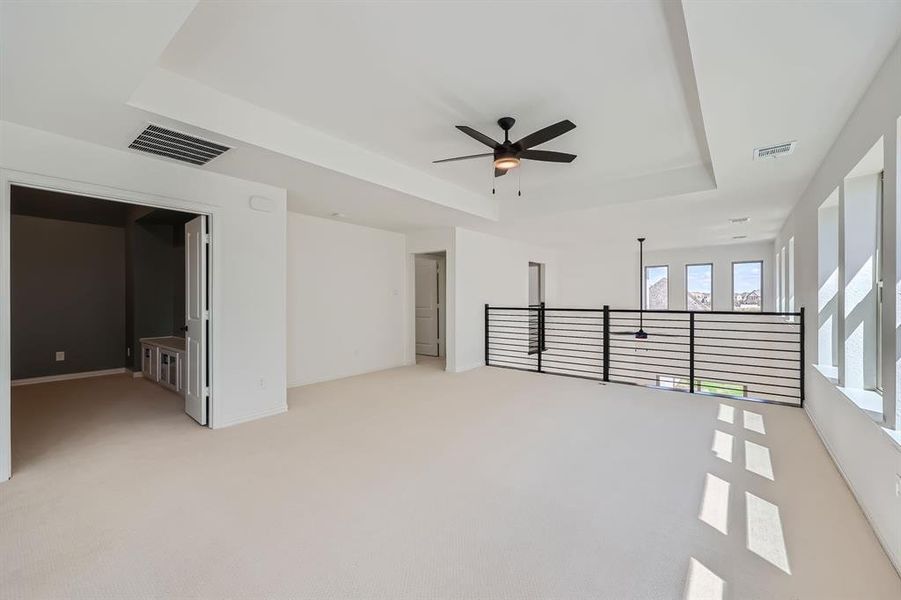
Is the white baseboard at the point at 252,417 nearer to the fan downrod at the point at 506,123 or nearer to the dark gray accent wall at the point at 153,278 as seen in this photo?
the dark gray accent wall at the point at 153,278

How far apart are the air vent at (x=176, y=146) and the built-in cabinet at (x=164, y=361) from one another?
2587mm

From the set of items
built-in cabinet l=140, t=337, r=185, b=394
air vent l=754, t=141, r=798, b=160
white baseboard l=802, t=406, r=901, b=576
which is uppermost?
air vent l=754, t=141, r=798, b=160

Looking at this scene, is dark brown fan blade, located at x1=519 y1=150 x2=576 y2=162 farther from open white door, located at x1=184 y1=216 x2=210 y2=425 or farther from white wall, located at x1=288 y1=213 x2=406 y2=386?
white wall, located at x1=288 y1=213 x2=406 y2=386

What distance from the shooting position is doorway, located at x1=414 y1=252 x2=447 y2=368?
8172 mm

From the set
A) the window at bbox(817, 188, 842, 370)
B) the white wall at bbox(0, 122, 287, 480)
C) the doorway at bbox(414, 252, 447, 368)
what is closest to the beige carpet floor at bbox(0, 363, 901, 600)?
the white wall at bbox(0, 122, 287, 480)

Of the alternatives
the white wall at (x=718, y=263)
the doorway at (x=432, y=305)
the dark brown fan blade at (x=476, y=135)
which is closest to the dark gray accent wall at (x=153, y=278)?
the doorway at (x=432, y=305)

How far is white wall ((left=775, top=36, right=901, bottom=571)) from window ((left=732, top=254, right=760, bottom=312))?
705cm

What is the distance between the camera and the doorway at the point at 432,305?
26.8ft

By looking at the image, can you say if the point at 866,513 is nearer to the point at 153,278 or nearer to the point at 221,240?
the point at 221,240

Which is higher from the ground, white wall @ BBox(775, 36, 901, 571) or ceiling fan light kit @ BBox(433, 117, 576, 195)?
ceiling fan light kit @ BBox(433, 117, 576, 195)

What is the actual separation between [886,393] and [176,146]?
4778mm

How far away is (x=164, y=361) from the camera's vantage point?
17.1ft

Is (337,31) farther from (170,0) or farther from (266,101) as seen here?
(266,101)

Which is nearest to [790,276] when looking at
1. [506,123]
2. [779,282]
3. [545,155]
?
[779,282]
